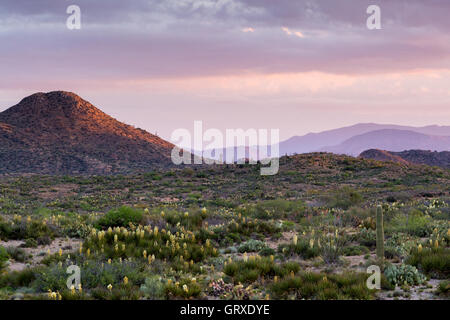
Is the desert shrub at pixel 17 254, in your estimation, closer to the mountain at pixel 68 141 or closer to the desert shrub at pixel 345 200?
the desert shrub at pixel 345 200

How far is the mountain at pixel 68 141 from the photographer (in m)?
64.7

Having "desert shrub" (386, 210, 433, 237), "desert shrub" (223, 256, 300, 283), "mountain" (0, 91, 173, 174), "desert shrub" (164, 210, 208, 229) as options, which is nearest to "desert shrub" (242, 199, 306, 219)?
"desert shrub" (164, 210, 208, 229)

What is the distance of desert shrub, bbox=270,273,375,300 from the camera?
238 inches

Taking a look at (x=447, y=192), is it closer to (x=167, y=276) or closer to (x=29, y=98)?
(x=167, y=276)

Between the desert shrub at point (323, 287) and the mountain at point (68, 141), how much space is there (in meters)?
59.1

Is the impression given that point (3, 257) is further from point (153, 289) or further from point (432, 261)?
point (432, 261)

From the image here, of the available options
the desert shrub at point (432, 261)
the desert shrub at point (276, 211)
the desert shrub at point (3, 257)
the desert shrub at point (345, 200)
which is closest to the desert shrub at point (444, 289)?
the desert shrub at point (432, 261)

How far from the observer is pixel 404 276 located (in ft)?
22.6

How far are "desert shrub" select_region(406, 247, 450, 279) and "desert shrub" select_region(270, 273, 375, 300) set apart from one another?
1.49 m

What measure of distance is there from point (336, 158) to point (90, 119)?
58277mm

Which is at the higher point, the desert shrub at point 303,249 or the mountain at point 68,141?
the mountain at point 68,141

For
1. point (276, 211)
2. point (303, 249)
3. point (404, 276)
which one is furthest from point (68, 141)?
point (404, 276)
